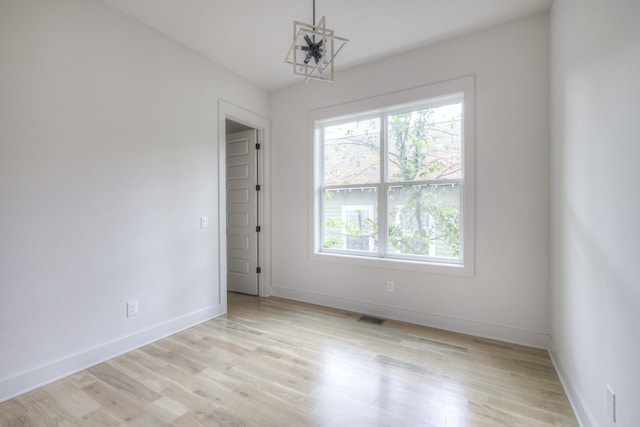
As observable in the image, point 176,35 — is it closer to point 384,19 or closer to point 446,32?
point 384,19

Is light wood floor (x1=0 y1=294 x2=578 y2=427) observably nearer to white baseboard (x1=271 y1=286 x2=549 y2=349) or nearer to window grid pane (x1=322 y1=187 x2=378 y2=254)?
white baseboard (x1=271 y1=286 x2=549 y2=349)

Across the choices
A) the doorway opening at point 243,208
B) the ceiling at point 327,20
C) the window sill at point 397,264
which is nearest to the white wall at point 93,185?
the ceiling at point 327,20

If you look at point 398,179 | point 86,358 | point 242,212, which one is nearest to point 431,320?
point 398,179

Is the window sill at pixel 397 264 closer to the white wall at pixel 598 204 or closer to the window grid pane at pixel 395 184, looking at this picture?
the window grid pane at pixel 395 184

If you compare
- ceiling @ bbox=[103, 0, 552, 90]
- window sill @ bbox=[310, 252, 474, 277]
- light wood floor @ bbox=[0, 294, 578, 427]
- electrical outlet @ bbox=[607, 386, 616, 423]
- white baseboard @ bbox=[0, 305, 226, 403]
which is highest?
ceiling @ bbox=[103, 0, 552, 90]

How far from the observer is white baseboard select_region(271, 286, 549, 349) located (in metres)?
2.56

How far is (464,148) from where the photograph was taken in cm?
282

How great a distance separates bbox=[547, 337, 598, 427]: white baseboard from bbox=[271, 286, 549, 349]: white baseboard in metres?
0.23

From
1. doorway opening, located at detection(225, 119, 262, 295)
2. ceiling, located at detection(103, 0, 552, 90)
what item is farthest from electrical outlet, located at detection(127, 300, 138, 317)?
ceiling, located at detection(103, 0, 552, 90)

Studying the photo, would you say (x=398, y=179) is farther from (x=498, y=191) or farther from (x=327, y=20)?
(x=327, y=20)

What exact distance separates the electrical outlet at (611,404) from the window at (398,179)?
1490 millimetres

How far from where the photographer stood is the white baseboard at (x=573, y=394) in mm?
1568

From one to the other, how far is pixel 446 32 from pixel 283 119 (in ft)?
7.15

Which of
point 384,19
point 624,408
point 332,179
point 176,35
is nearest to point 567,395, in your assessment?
point 624,408
